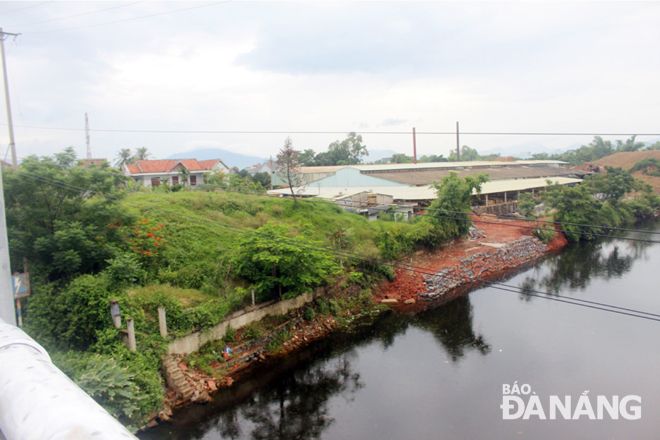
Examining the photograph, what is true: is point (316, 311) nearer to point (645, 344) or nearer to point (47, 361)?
point (645, 344)

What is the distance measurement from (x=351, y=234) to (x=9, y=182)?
27.1ft

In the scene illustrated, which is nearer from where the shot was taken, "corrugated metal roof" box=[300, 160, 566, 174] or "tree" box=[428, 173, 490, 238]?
"tree" box=[428, 173, 490, 238]

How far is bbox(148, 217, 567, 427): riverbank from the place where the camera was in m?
7.21

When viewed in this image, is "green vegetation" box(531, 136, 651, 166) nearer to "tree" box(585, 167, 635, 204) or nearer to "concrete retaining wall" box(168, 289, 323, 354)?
"tree" box(585, 167, 635, 204)

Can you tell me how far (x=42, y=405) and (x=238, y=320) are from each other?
7.99 metres

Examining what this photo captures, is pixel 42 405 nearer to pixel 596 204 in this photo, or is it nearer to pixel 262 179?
pixel 596 204

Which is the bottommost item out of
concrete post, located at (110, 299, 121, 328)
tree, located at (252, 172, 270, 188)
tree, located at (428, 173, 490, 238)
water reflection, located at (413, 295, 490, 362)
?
water reflection, located at (413, 295, 490, 362)

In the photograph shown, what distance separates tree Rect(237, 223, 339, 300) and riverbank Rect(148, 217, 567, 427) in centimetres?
75

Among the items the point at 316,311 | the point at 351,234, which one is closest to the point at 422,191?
the point at 351,234

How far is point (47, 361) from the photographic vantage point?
73 cm

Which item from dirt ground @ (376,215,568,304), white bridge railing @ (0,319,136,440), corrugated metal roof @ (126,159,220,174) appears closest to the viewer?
white bridge railing @ (0,319,136,440)

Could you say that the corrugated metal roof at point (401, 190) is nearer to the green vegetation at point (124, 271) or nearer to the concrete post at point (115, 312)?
the green vegetation at point (124, 271)

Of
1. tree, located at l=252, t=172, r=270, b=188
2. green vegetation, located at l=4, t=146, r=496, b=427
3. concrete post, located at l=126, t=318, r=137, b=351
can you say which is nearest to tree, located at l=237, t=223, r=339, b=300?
green vegetation, located at l=4, t=146, r=496, b=427

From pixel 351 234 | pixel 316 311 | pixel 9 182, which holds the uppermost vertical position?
pixel 9 182
